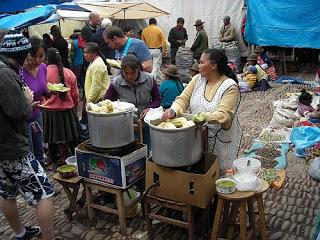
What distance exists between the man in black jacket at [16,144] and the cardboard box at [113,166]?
594 millimetres

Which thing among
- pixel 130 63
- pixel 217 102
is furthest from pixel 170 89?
pixel 217 102

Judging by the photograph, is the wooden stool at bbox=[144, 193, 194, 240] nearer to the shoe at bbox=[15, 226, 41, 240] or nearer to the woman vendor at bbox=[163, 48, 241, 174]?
the woman vendor at bbox=[163, 48, 241, 174]

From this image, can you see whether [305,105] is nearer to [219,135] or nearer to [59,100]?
[219,135]

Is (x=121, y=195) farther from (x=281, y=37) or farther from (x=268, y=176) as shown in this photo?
(x=281, y=37)

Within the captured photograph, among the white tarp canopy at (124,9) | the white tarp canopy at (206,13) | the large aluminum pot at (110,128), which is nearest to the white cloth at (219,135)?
the large aluminum pot at (110,128)

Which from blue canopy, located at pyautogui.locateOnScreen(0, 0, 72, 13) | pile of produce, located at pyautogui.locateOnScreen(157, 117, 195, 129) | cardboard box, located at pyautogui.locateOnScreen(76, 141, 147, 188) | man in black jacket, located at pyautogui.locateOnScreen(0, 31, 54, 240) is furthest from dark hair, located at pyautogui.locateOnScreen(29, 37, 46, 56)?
blue canopy, located at pyautogui.locateOnScreen(0, 0, 72, 13)

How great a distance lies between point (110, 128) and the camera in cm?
369

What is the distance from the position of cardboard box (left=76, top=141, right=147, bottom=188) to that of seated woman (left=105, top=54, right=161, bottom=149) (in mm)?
596

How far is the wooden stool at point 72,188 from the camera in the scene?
4039 mm

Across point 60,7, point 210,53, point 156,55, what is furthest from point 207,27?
point 210,53

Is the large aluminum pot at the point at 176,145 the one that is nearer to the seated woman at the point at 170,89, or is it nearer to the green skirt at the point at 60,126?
the green skirt at the point at 60,126

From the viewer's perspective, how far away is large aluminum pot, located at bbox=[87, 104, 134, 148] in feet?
12.0

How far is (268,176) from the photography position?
5.12 meters

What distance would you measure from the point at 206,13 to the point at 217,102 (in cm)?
1069
